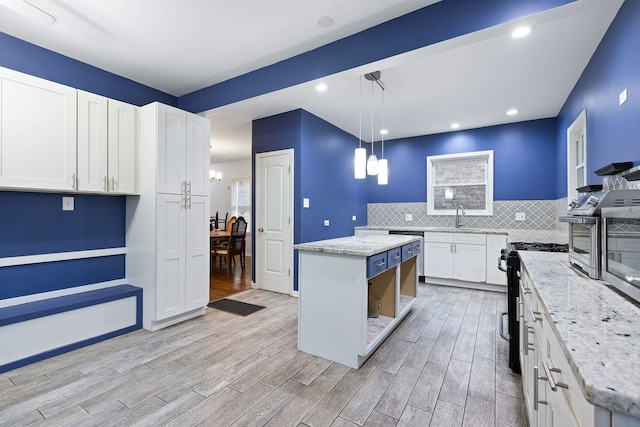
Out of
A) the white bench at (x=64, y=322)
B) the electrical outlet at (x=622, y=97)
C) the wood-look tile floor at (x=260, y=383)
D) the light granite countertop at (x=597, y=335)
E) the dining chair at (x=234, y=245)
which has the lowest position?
the wood-look tile floor at (x=260, y=383)

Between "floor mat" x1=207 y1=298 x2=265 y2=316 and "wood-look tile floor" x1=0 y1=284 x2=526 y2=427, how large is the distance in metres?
0.50

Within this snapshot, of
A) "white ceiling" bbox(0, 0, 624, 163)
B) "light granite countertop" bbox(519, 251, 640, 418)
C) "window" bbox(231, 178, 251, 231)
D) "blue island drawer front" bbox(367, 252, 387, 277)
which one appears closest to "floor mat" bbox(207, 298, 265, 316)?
"blue island drawer front" bbox(367, 252, 387, 277)

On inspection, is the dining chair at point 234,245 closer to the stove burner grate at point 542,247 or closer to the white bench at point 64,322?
the white bench at point 64,322

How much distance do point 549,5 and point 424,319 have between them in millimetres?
2850

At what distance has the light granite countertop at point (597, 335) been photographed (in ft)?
1.83

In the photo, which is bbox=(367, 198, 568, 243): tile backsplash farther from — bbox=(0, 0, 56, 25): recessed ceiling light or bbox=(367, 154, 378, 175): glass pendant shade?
bbox=(0, 0, 56, 25): recessed ceiling light

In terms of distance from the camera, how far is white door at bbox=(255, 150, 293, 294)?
4.22 m

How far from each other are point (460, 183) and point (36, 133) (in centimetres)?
556

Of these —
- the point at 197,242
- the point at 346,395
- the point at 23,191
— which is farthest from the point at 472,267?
the point at 23,191

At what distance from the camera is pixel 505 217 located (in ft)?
15.7

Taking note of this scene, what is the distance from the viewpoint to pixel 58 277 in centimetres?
272

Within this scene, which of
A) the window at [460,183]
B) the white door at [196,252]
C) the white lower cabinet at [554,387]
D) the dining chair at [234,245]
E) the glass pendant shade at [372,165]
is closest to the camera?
the white lower cabinet at [554,387]

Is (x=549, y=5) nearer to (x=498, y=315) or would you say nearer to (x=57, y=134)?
(x=498, y=315)

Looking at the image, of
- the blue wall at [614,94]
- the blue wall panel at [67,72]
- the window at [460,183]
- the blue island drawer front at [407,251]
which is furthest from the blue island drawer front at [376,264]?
the window at [460,183]
